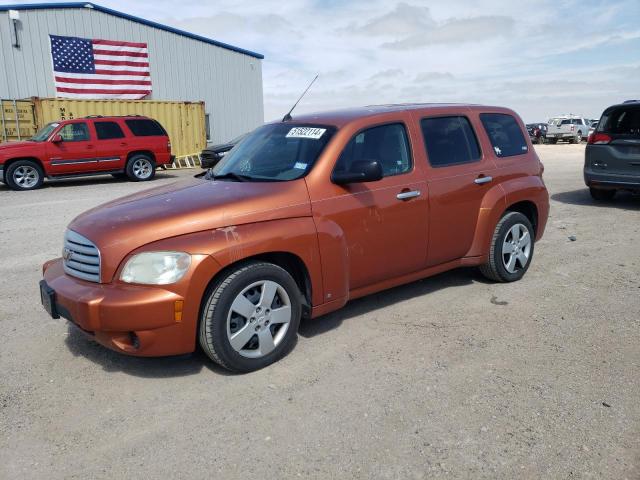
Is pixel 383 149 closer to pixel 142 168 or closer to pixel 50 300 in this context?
pixel 50 300

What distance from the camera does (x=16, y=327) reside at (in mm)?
4461

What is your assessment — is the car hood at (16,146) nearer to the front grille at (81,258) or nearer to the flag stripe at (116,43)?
the flag stripe at (116,43)

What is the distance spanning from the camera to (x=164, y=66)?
2475 centimetres

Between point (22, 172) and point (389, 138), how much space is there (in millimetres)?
13275

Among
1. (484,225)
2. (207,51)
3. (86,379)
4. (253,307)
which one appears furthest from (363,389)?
(207,51)

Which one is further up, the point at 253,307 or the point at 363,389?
the point at 253,307

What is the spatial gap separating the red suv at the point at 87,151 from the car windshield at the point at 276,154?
1200cm

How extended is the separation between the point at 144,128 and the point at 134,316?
1456 centimetres

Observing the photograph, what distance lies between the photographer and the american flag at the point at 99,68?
70.2 ft

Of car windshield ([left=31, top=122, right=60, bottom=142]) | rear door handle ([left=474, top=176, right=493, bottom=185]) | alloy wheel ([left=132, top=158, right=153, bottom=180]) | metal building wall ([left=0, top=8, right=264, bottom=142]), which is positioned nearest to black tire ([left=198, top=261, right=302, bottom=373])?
rear door handle ([left=474, top=176, right=493, bottom=185])

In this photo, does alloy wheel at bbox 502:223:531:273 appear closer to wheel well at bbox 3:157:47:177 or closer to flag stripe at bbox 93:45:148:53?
wheel well at bbox 3:157:47:177

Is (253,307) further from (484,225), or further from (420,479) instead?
(484,225)

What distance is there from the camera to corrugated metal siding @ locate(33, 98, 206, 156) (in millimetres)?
19188

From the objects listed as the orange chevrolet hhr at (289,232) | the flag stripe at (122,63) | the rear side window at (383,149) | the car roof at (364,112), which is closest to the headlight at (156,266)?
the orange chevrolet hhr at (289,232)
